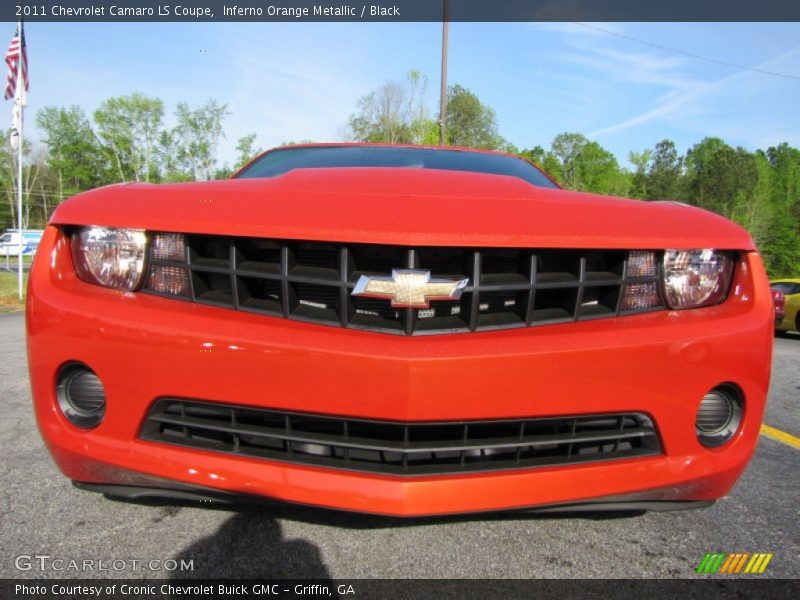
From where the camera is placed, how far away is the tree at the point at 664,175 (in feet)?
169

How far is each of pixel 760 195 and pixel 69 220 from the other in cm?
4078

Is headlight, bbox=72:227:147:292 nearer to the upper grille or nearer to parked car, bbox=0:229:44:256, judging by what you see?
the upper grille

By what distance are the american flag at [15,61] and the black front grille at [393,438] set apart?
45.2 ft

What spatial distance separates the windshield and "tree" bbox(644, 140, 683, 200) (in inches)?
2087

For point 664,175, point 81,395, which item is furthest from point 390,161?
point 664,175

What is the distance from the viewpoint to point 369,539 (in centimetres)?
162

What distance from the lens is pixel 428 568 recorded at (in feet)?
Answer: 4.87

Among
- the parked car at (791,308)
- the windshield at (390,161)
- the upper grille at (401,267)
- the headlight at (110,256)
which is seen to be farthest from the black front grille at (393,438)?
the parked car at (791,308)

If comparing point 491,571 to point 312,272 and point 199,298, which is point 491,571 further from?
point 199,298

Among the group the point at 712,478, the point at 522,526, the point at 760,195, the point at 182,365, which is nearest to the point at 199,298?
the point at 182,365

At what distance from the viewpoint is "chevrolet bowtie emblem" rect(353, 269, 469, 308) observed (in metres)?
1.28

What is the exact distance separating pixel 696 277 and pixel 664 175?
60547mm

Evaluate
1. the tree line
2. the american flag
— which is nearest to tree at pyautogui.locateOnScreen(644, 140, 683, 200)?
the tree line

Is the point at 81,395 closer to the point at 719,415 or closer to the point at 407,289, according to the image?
the point at 407,289
